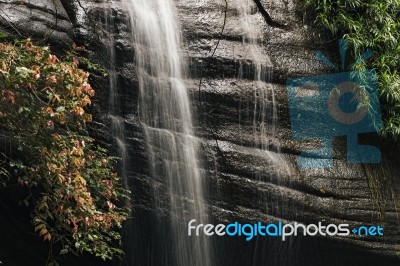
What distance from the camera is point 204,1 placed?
7.34 metres

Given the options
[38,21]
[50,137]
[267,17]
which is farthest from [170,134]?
[267,17]

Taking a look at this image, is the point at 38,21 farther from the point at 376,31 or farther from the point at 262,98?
the point at 376,31

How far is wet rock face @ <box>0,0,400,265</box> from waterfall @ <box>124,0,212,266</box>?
80 mm

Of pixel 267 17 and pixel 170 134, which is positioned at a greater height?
pixel 267 17

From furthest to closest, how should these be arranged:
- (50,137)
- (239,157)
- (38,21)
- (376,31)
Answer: (376,31), (239,157), (38,21), (50,137)

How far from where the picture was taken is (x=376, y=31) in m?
7.28

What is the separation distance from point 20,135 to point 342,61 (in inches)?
154

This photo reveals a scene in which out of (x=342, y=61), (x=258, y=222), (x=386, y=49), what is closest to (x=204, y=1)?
(x=342, y=61)

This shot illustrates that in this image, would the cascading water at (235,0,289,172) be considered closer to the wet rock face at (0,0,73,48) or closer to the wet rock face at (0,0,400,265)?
the wet rock face at (0,0,400,265)

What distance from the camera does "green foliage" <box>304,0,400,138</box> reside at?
6988 millimetres

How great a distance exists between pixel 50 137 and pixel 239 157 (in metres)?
2.11

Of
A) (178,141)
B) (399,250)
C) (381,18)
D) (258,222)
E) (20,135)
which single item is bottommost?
(399,250)

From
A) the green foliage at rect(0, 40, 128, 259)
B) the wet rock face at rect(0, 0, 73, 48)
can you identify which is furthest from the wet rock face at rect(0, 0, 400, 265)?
the green foliage at rect(0, 40, 128, 259)

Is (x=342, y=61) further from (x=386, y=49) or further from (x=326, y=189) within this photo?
(x=326, y=189)
